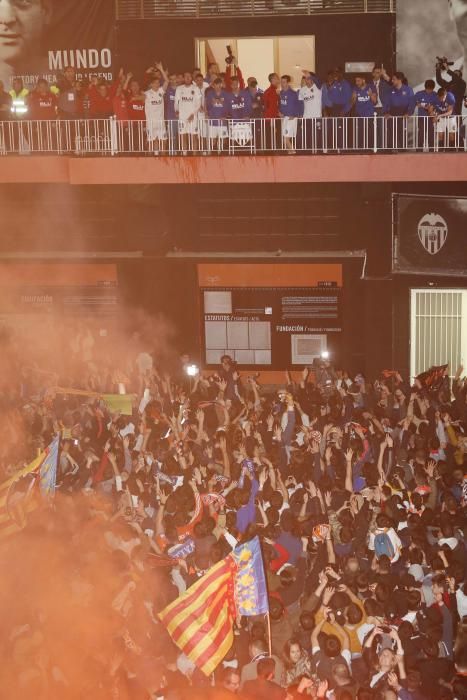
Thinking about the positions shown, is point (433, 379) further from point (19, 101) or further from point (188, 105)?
point (19, 101)

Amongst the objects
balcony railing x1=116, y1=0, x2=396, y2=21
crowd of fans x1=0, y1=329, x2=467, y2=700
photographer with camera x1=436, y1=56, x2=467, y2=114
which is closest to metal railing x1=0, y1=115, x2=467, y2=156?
photographer with camera x1=436, y1=56, x2=467, y2=114

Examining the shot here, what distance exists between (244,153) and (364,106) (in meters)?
2.20

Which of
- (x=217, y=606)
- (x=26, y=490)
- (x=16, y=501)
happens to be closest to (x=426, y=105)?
(x=26, y=490)

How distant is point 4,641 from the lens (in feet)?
26.8

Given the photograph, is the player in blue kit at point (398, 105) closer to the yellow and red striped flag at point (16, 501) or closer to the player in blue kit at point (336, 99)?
the player in blue kit at point (336, 99)

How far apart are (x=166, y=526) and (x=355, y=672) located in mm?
2693

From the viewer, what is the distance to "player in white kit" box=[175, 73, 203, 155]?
1577cm

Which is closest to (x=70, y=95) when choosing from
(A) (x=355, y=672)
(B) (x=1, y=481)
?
(B) (x=1, y=481)

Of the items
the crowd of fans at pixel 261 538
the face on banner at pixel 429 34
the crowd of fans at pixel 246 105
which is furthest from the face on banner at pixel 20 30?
the crowd of fans at pixel 261 538

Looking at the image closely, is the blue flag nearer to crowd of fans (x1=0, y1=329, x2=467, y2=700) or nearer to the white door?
crowd of fans (x1=0, y1=329, x2=467, y2=700)

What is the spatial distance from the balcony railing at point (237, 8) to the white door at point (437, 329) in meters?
5.64

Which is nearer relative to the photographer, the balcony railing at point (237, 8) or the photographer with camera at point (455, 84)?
the photographer with camera at point (455, 84)

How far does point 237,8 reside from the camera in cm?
1831

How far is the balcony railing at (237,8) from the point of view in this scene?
711 inches
